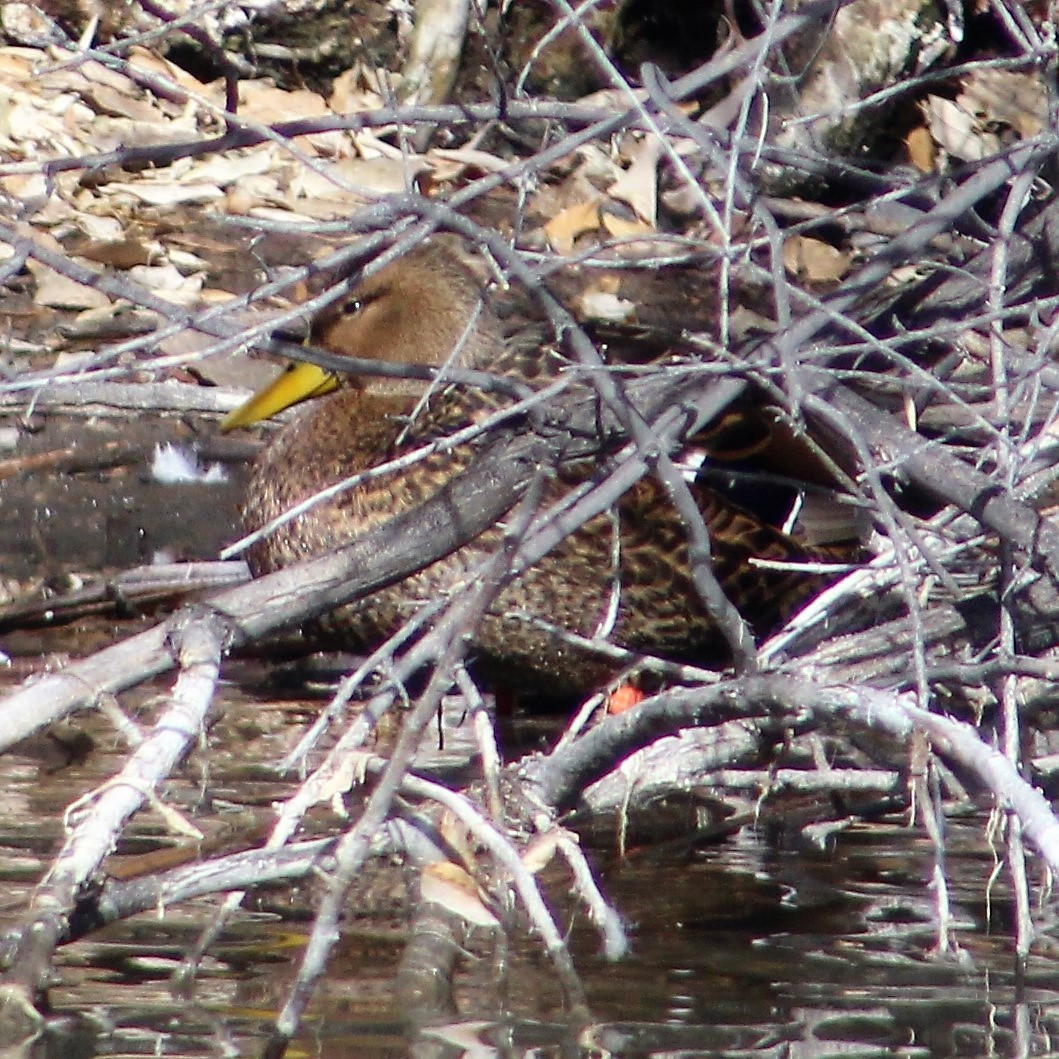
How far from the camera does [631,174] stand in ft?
23.9

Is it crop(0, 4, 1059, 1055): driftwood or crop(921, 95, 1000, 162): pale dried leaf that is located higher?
crop(921, 95, 1000, 162): pale dried leaf

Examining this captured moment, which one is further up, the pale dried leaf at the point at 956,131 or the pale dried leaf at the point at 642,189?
the pale dried leaf at the point at 956,131

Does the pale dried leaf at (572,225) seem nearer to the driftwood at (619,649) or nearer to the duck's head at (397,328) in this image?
the duck's head at (397,328)

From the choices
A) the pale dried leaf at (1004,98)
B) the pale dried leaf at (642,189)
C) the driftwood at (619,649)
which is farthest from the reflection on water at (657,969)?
the pale dried leaf at (1004,98)

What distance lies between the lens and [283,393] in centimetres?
589

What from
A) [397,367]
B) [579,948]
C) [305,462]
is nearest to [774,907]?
[579,948]

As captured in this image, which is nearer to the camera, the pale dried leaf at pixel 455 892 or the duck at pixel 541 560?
the pale dried leaf at pixel 455 892

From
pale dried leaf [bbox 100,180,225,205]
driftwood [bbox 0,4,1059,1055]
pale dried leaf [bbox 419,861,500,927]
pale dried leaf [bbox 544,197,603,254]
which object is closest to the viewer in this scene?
driftwood [bbox 0,4,1059,1055]

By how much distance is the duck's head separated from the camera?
5891 millimetres

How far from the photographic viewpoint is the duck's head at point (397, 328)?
19.3 feet

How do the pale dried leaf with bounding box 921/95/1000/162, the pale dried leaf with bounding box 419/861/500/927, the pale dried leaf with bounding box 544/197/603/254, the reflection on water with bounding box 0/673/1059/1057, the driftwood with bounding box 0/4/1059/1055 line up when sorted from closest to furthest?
1. the driftwood with bounding box 0/4/1059/1055
2. the reflection on water with bounding box 0/673/1059/1057
3. the pale dried leaf with bounding box 419/861/500/927
4. the pale dried leaf with bounding box 544/197/603/254
5. the pale dried leaf with bounding box 921/95/1000/162

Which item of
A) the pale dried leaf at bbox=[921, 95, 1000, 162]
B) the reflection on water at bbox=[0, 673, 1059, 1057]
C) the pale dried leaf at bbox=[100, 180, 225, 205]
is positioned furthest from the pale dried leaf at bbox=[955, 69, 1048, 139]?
the reflection on water at bbox=[0, 673, 1059, 1057]

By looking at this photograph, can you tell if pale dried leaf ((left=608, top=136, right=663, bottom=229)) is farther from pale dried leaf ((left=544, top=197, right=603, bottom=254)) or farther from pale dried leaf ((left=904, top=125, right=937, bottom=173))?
pale dried leaf ((left=904, top=125, right=937, bottom=173))

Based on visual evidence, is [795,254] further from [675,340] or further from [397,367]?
[397,367]
